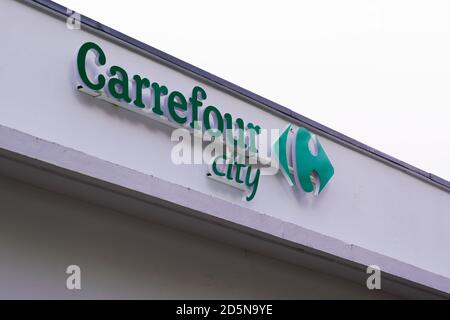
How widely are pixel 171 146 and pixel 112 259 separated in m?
1.23

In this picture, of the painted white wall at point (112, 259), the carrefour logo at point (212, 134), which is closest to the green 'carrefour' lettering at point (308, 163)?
the carrefour logo at point (212, 134)

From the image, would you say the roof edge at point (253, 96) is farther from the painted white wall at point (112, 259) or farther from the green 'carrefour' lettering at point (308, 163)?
the painted white wall at point (112, 259)

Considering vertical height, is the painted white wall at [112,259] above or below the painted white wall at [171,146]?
below

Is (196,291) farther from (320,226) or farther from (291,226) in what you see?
(320,226)

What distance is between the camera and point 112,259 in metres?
7.41

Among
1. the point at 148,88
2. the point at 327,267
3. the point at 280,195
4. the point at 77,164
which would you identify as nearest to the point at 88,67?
the point at 148,88

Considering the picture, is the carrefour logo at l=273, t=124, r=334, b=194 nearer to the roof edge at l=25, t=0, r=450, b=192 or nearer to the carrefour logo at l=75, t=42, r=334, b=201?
the carrefour logo at l=75, t=42, r=334, b=201

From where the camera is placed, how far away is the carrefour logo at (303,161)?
9.03 m

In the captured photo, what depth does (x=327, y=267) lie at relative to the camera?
28.6 feet

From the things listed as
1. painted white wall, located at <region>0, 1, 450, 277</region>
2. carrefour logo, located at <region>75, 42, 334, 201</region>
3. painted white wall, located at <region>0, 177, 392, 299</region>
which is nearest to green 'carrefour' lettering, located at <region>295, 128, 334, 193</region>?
carrefour logo, located at <region>75, 42, 334, 201</region>

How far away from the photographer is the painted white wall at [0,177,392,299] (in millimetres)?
6855

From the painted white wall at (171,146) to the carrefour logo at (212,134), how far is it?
77 mm

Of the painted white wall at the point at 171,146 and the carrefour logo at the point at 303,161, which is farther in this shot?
the carrefour logo at the point at 303,161

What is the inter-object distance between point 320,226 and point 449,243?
2159 millimetres
